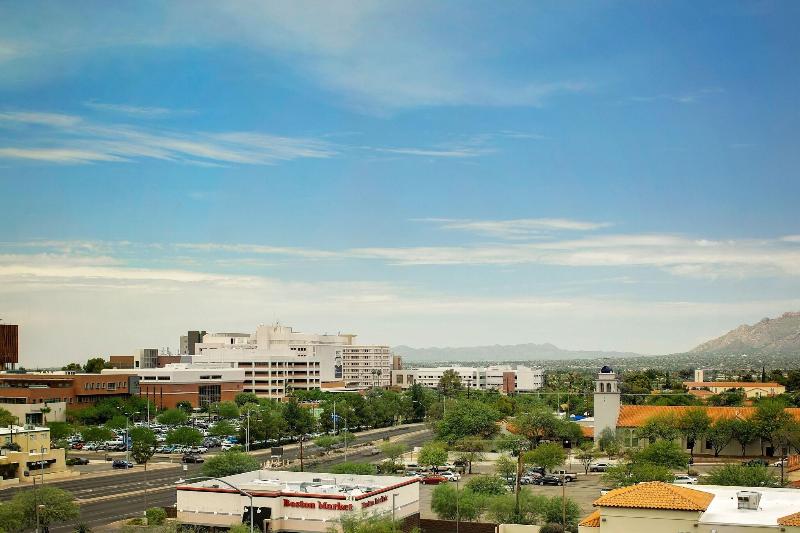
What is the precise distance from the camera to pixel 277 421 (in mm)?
120750

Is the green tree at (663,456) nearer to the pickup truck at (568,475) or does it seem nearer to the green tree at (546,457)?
the pickup truck at (568,475)

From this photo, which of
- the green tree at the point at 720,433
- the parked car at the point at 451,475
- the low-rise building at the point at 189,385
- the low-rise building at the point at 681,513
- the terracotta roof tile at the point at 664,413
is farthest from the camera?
the low-rise building at the point at 189,385

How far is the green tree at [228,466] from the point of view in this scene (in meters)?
75.3

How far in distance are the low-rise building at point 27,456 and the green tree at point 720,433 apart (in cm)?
6447

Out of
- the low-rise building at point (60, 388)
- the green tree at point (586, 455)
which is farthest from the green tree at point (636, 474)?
the low-rise building at point (60, 388)

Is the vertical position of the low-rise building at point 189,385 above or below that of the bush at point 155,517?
above

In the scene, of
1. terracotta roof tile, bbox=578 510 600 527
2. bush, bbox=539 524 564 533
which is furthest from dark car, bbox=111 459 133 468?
terracotta roof tile, bbox=578 510 600 527

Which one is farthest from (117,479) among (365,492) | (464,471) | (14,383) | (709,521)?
(14,383)

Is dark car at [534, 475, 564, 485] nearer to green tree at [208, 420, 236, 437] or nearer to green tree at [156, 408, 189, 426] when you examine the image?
green tree at [208, 420, 236, 437]

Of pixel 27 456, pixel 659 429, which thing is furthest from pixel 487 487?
pixel 27 456

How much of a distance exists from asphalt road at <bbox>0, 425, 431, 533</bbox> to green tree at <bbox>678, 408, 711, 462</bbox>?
105ft

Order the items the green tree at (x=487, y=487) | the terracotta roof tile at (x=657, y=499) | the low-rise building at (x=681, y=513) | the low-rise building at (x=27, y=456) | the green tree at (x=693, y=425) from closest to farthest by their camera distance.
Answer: the low-rise building at (x=681, y=513) → the terracotta roof tile at (x=657, y=499) → the green tree at (x=487, y=487) → the low-rise building at (x=27, y=456) → the green tree at (x=693, y=425)

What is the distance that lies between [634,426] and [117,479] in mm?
53898

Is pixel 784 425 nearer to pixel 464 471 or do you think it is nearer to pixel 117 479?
pixel 464 471
